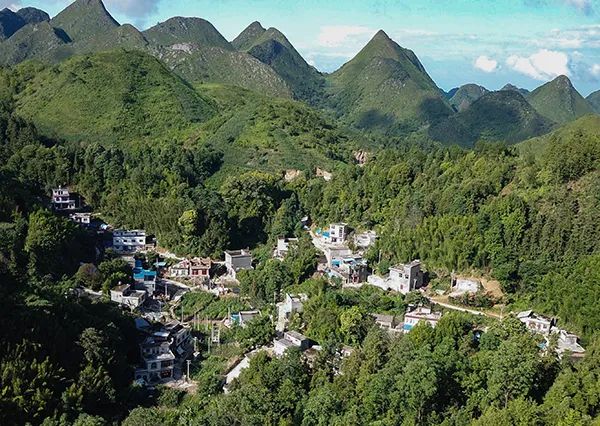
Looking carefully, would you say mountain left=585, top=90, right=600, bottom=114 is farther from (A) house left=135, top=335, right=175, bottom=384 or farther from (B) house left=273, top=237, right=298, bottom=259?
(A) house left=135, top=335, right=175, bottom=384

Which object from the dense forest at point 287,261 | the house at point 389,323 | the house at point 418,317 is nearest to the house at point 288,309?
the dense forest at point 287,261

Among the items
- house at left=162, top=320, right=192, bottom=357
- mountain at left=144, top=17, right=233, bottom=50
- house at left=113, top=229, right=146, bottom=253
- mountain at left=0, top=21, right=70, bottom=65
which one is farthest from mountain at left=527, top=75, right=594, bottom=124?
house at left=162, top=320, right=192, bottom=357

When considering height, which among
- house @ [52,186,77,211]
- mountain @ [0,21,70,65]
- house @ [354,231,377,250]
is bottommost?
house @ [354,231,377,250]

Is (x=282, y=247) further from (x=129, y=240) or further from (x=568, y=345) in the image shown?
(x=568, y=345)

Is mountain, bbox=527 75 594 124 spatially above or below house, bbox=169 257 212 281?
above

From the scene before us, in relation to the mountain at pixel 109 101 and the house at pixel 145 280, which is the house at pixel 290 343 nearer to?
the house at pixel 145 280

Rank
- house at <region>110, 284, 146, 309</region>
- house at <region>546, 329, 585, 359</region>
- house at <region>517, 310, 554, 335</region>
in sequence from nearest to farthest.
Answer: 1. house at <region>546, 329, 585, 359</region>
2. house at <region>517, 310, 554, 335</region>
3. house at <region>110, 284, 146, 309</region>
